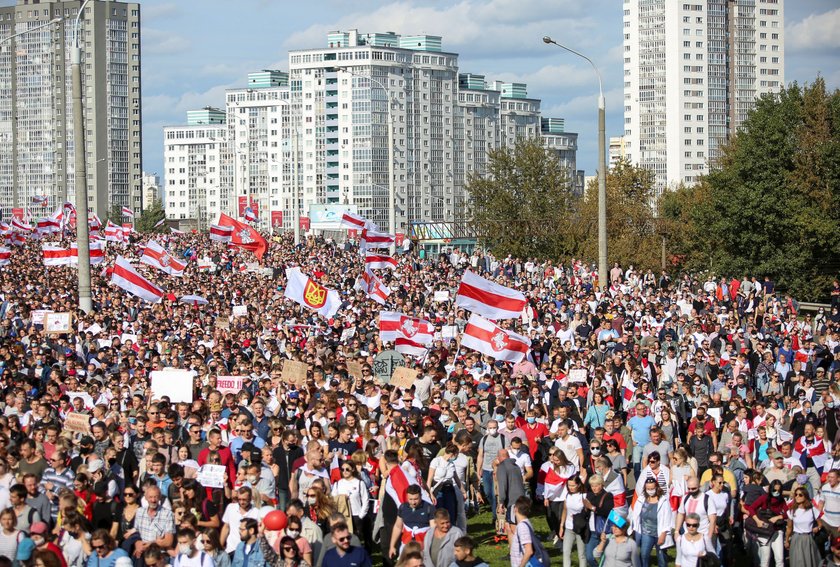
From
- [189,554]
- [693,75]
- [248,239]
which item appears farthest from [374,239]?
[693,75]

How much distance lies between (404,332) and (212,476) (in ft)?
36.9

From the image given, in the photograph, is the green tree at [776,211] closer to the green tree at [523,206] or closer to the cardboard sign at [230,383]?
the green tree at [523,206]

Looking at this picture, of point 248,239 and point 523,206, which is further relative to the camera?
point 523,206

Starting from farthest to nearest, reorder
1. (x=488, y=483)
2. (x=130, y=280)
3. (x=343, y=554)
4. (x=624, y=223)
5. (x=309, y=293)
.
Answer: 1. (x=624, y=223)
2. (x=130, y=280)
3. (x=309, y=293)
4. (x=488, y=483)
5. (x=343, y=554)

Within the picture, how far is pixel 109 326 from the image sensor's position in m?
29.0

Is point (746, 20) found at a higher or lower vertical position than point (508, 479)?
higher

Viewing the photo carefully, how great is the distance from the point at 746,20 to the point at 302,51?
58.8 meters

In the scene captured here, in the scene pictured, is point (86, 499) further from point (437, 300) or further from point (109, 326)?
point (437, 300)

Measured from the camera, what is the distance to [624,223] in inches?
2832

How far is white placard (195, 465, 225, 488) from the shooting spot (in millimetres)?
13523

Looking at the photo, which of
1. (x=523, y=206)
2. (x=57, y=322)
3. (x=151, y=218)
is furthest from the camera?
(x=151, y=218)

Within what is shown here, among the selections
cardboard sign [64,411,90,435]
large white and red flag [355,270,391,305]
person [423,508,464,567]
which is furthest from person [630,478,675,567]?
large white and red flag [355,270,391,305]

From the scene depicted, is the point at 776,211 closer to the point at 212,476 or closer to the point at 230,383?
the point at 230,383

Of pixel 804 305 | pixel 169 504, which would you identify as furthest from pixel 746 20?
pixel 169 504
